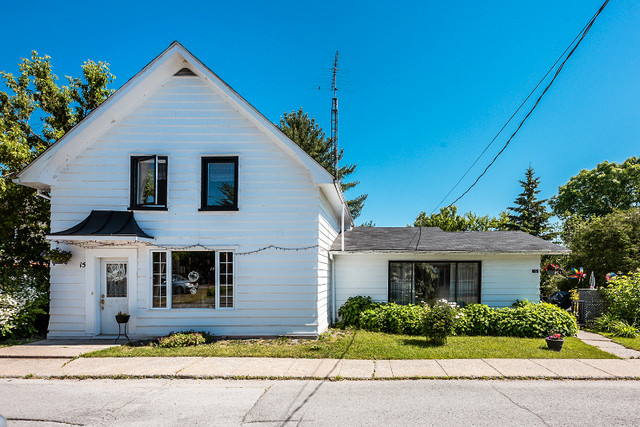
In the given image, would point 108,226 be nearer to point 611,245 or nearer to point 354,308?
point 354,308

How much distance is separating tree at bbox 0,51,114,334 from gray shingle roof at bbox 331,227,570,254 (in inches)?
401

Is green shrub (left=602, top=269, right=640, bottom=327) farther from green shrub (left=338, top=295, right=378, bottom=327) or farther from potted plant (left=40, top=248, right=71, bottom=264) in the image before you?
potted plant (left=40, top=248, right=71, bottom=264)

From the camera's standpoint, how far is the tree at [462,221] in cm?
3322

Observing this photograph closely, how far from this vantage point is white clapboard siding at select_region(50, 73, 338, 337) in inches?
423

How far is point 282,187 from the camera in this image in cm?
1088

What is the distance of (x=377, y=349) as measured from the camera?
9453 mm

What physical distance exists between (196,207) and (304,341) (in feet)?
15.9

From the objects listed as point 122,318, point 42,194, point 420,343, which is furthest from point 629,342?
point 42,194

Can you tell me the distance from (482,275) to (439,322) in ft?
14.7

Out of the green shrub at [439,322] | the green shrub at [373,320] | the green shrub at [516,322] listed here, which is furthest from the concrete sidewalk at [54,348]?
the green shrub at [516,322]

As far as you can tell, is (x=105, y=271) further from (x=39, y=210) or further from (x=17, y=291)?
(x=39, y=210)

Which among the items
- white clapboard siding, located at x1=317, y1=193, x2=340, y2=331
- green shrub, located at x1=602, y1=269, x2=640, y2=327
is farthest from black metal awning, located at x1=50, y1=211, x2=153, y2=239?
green shrub, located at x1=602, y1=269, x2=640, y2=327

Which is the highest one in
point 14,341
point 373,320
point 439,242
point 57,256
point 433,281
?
point 439,242

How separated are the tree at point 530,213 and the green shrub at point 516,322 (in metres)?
26.6
